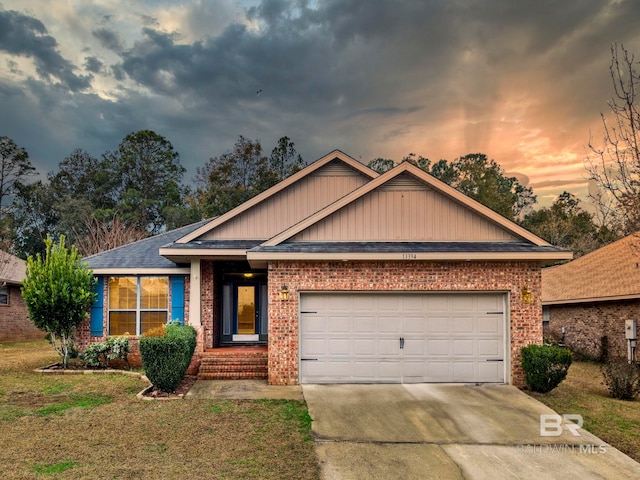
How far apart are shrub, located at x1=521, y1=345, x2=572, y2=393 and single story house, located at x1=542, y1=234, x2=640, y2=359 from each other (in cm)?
567

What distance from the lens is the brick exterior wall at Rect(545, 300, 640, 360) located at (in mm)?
15352

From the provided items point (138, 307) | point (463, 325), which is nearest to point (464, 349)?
point (463, 325)

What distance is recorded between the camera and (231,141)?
1764 inches

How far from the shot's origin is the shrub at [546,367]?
398 inches

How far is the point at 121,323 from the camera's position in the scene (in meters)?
14.0

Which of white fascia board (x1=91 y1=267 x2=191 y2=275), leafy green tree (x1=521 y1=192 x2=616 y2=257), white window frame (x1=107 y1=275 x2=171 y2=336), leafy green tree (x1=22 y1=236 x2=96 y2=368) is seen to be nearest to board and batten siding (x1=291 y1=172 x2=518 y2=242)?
white fascia board (x1=91 y1=267 x2=191 y2=275)

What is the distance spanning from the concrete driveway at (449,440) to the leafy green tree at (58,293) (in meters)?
7.44

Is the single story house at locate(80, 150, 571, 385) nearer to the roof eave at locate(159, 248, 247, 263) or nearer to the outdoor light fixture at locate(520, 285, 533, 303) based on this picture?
the outdoor light fixture at locate(520, 285, 533, 303)

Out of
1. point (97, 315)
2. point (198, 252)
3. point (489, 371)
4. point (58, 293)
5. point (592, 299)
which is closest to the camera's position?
point (489, 371)

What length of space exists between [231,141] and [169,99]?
10.2 metres

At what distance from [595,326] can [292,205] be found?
12.2 meters

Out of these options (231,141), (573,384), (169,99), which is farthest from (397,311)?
(169,99)

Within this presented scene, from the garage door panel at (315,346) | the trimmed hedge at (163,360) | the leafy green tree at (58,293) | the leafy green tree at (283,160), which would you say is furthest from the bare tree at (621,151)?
the leafy green tree at (283,160)

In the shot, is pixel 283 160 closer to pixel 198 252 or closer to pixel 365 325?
pixel 198 252
